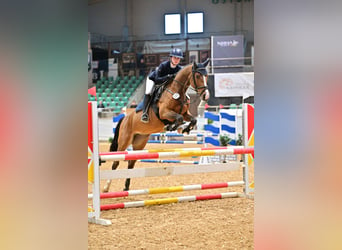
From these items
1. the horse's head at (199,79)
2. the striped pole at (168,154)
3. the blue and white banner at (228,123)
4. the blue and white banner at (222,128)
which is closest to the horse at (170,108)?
the horse's head at (199,79)

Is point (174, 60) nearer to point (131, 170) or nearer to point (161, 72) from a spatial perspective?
point (161, 72)

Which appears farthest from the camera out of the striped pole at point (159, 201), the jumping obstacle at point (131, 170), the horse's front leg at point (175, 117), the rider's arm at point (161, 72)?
the rider's arm at point (161, 72)

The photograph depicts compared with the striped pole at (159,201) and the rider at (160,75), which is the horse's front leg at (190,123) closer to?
the rider at (160,75)

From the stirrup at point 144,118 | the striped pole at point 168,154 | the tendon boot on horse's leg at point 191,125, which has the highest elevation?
the stirrup at point 144,118

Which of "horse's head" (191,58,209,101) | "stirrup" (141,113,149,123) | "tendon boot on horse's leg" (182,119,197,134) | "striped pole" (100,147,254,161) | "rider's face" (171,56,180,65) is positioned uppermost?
"rider's face" (171,56,180,65)

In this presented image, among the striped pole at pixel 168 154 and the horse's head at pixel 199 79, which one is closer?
the striped pole at pixel 168 154

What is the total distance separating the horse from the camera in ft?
13.4

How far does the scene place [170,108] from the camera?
13.6 feet

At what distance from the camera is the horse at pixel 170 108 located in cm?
408

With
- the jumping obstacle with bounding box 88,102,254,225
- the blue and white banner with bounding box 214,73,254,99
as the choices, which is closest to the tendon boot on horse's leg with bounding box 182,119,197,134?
the jumping obstacle with bounding box 88,102,254,225

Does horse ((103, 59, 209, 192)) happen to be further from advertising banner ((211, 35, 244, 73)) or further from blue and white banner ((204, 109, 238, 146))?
advertising banner ((211, 35, 244, 73))
